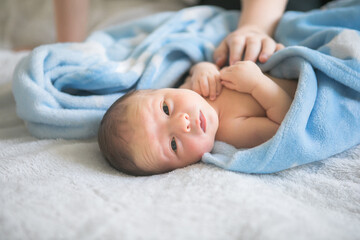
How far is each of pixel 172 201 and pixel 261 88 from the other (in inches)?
15.7

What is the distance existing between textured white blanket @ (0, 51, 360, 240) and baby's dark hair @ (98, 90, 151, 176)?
31 millimetres

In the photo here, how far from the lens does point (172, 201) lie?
1.98 ft

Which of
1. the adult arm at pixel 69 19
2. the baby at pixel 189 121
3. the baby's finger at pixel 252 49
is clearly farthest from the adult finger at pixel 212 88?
the adult arm at pixel 69 19

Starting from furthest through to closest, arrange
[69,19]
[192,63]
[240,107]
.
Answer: [69,19] < [192,63] < [240,107]

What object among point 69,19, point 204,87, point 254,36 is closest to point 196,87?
point 204,87

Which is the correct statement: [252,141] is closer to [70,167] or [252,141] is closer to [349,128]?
[349,128]

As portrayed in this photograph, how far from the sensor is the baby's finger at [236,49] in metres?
0.95

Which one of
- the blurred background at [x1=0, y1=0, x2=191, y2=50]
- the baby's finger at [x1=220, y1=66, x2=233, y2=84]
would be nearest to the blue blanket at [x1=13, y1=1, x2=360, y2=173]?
the baby's finger at [x1=220, y1=66, x2=233, y2=84]

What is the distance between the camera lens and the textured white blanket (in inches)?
20.6

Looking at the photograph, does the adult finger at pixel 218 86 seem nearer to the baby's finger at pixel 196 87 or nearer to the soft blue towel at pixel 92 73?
the baby's finger at pixel 196 87

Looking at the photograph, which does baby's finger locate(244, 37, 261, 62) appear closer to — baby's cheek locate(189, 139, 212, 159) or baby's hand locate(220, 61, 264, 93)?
baby's hand locate(220, 61, 264, 93)

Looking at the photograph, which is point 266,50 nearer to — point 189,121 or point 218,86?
point 218,86

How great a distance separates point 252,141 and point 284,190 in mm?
205

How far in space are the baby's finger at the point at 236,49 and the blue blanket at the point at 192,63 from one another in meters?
0.09
